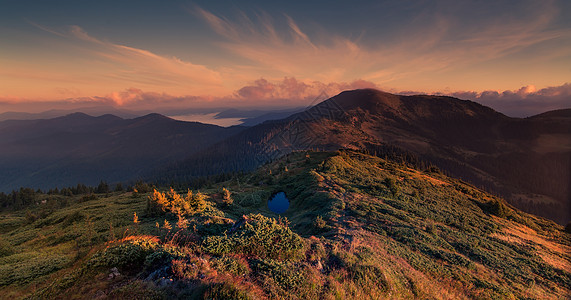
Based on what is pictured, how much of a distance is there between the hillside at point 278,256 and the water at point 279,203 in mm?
1786

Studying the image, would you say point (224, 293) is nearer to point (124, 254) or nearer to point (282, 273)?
point (282, 273)

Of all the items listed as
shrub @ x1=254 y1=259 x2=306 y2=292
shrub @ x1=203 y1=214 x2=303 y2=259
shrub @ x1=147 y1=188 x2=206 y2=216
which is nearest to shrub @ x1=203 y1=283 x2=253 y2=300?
shrub @ x1=254 y1=259 x2=306 y2=292

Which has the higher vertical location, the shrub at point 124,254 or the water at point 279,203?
the shrub at point 124,254

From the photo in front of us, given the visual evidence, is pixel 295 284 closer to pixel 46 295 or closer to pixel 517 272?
pixel 46 295

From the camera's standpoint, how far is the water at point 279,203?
3705 cm

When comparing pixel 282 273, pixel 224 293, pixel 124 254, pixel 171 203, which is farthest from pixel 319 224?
pixel 124 254

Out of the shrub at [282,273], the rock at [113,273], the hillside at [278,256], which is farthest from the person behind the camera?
the shrub at [282,273]

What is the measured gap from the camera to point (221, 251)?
10305 mm

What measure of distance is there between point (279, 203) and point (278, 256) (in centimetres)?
2834

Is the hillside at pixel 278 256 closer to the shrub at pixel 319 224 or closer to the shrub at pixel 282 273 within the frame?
the shrub at pixel 282 273

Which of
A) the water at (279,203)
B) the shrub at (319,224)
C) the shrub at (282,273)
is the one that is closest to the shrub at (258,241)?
the shrub at (282,273)

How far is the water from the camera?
122ft

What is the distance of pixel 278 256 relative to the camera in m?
11.6

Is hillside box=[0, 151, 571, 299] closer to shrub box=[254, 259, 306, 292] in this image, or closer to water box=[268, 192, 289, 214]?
shrub box=[254, 259, 306, 292]
